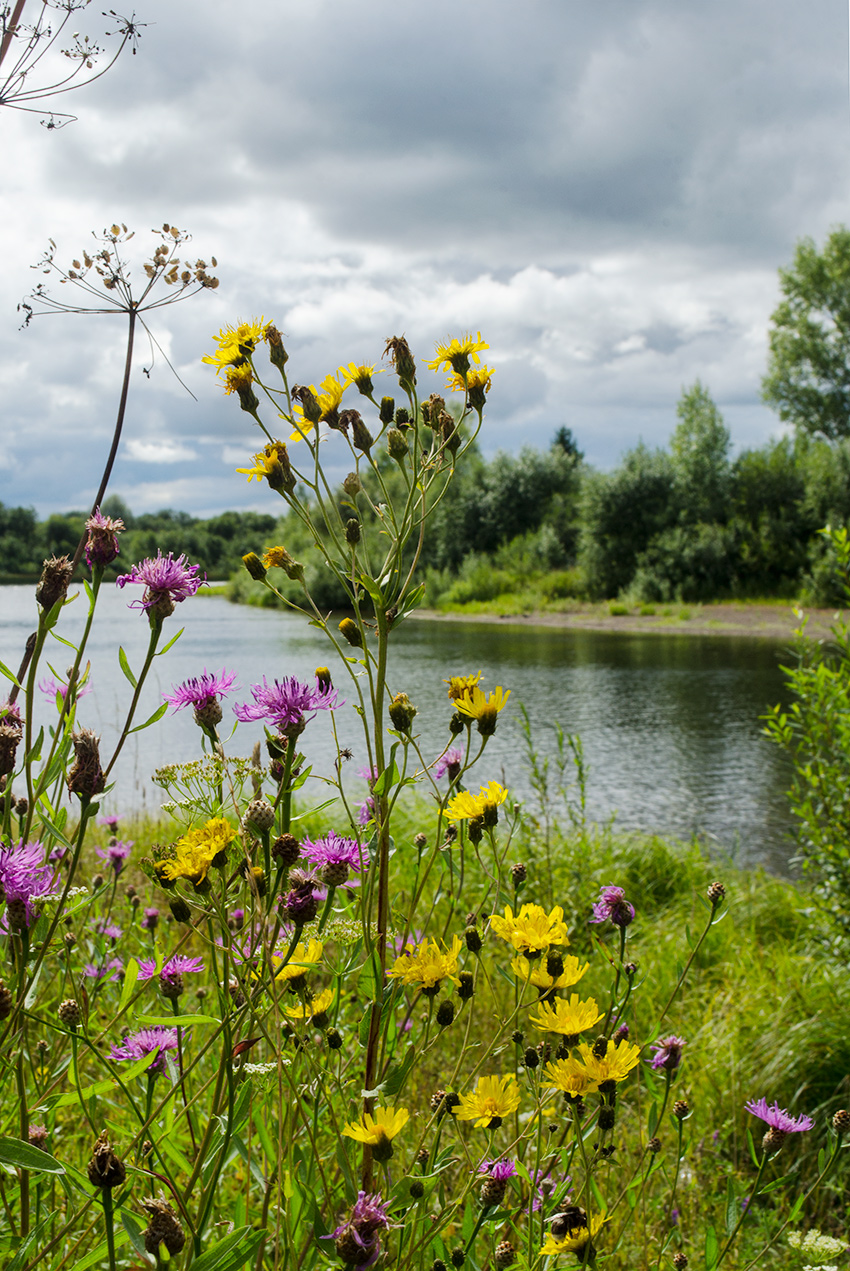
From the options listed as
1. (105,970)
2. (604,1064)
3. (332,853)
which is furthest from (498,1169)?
(105,970)

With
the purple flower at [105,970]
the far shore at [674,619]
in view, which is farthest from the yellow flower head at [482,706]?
the far shore at [674,619]

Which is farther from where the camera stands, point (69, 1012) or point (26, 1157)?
point (69, 1012)

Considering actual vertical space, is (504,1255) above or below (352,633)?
below

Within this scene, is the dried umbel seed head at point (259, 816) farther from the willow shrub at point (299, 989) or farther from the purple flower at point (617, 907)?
the purple flower at point (617, 907)

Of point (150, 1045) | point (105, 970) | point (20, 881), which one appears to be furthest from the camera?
point (105, 970)

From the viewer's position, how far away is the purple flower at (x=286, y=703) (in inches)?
39.8

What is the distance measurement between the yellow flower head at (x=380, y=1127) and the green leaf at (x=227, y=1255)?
0.46 feet

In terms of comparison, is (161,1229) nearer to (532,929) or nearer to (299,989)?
(299,989)

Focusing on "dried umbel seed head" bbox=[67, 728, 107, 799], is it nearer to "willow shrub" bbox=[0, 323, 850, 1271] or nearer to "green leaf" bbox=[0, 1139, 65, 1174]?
"willow shrub" bbox=[0, 323, 850, 1271]

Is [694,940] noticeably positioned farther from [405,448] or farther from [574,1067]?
[405,448]

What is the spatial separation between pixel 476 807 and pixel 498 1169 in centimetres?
42

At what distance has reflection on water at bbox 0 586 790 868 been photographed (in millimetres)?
6422

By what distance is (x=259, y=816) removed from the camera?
2.75 ft

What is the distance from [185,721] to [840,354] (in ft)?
87.0
